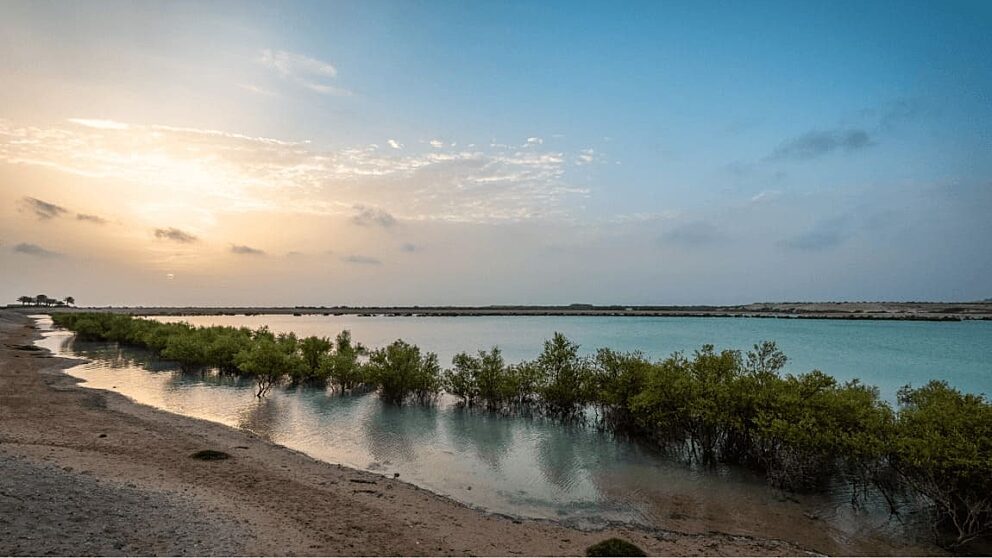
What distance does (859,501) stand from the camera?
15.1m

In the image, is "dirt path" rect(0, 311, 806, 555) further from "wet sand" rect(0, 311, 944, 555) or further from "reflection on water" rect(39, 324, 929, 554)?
"reflection on water" rect(39, 324, 929, 554)

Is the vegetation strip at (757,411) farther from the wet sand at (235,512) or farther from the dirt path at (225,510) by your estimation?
the dirt path at (225,510)

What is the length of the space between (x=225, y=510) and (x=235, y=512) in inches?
9.3

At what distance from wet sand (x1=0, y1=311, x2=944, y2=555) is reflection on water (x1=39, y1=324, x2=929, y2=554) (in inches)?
30.9

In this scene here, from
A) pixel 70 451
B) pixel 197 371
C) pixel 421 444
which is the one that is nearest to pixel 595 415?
pixel 421 444

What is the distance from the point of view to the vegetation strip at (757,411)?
12.4m

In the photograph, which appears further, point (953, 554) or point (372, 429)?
point (372, 429)

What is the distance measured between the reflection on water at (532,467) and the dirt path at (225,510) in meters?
1.36

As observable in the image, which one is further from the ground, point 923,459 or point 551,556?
point 923,459

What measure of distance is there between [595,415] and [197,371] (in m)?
32.7

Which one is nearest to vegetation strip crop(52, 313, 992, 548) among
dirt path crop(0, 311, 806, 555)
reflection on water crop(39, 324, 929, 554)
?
reflection on water crop(39, 324, 929, 554)

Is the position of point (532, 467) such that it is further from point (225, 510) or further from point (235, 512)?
point (225, 510)

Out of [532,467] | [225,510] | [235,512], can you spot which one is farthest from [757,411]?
[225,510]

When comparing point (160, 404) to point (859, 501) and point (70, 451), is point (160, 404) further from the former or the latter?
point (859, 501)
